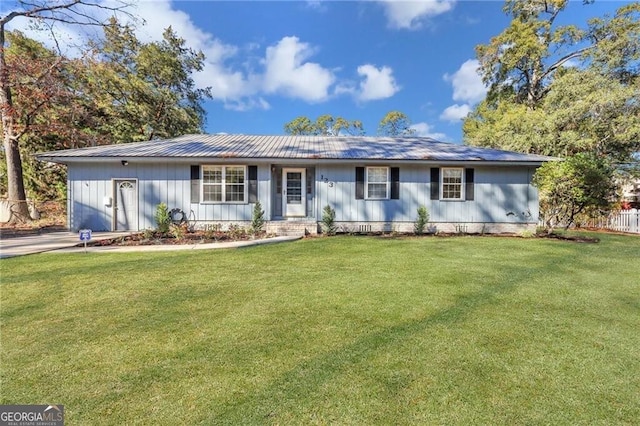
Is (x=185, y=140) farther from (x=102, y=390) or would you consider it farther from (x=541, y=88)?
(x=541, y=88)

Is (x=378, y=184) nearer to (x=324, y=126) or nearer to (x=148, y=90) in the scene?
(x=148, y=90)

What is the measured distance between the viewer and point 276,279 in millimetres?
5133

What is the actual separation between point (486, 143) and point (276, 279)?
60.2ft

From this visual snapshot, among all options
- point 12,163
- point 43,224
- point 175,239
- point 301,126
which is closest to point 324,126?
point 301,126

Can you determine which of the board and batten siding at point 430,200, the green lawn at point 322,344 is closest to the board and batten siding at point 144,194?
the board and batten siding at point 430,200

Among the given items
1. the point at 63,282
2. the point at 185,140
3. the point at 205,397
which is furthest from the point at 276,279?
the point at 185,140

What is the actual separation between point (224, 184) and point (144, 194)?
2.88 metres

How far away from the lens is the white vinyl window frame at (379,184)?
36.9 feet

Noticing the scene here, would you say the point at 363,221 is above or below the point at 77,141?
below

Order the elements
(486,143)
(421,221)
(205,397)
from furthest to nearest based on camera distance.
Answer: (486,143) < (421,221) < (205,397)

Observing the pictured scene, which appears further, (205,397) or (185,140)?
(185,140)

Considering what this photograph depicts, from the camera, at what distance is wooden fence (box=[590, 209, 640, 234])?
44.6 feet

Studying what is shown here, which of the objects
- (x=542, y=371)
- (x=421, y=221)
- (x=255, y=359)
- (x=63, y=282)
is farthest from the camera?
(x=421, y=221)

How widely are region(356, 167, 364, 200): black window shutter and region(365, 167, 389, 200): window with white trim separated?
23 centimetres
